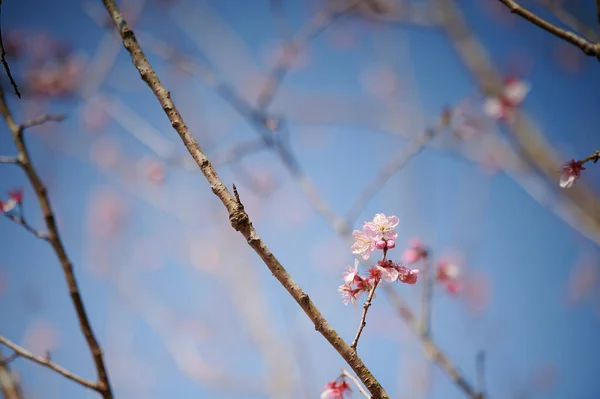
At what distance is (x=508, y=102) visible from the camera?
Answer: 139 inches

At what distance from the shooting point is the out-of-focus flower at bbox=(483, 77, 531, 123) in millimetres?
3502

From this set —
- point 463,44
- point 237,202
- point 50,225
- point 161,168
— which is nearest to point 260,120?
point 50,225

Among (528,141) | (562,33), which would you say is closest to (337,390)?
(562,33)

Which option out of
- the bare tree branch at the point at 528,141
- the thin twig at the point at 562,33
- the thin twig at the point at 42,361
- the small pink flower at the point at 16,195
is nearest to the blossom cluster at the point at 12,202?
the small pink flower at the point at 16,195

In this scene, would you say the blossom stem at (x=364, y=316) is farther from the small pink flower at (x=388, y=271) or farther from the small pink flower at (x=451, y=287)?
the small pink flower at (x=451, y=287)

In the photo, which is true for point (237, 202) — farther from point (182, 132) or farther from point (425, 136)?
point (425, 136)

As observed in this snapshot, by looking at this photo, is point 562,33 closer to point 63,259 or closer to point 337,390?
point 337,390

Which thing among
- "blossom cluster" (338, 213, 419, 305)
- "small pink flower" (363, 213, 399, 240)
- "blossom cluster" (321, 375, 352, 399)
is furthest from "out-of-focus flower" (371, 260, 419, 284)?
"blossom cluster" (321, 375, 352, 399)

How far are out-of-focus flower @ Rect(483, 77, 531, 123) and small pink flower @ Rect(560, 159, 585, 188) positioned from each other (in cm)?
213

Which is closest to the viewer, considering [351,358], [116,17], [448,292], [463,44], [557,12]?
[351,358]

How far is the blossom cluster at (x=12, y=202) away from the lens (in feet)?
6.75

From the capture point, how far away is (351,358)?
3.59 ft

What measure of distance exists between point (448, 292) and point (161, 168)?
413cm

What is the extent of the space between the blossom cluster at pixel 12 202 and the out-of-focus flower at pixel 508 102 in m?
3.79
